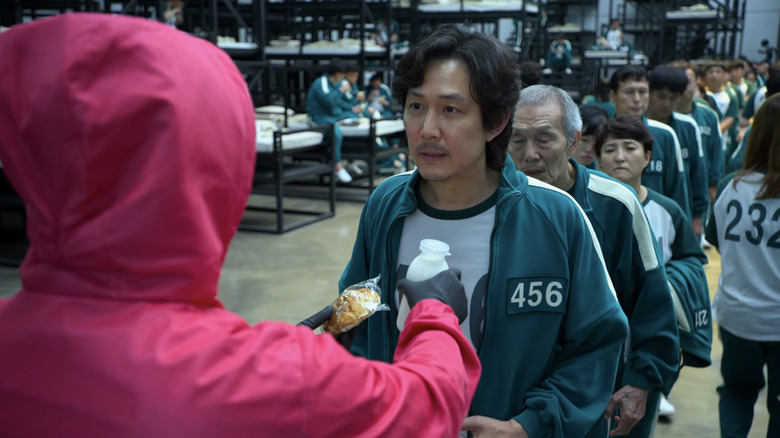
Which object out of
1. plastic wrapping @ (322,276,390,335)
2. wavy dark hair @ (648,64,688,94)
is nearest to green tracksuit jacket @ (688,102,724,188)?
wavy dark hair @ (648,64,688,94)

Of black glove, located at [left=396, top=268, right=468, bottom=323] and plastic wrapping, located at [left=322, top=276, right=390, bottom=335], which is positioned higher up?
black glove, located at [left=396, top=268, right=468, bottom=323]

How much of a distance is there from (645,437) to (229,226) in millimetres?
2086

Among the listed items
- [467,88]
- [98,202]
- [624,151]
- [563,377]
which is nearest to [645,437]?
[563,377]

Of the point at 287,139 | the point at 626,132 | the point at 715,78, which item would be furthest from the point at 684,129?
the point at 715,78

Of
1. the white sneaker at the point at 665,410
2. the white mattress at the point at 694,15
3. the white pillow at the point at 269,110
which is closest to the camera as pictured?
the white sneaker at the point at 665,410

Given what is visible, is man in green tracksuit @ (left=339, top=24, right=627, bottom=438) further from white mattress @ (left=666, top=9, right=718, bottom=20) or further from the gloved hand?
white mattress @ (left=666, top=9, right=718, bottom=20)

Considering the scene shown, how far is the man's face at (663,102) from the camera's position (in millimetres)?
4766

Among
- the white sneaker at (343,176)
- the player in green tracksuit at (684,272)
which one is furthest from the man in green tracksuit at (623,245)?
the white sneaker at (343,176)

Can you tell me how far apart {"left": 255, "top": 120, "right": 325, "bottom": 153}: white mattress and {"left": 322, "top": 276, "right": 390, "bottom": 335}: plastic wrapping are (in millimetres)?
6403

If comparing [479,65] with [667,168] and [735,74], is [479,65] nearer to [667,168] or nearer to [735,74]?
[667,168]

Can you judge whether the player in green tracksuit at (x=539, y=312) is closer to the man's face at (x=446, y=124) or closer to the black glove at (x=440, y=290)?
the man's face at (x=446, y=124)

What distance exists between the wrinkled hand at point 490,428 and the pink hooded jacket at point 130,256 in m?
0.77

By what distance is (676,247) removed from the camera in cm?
281

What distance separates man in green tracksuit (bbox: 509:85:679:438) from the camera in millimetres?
2266
